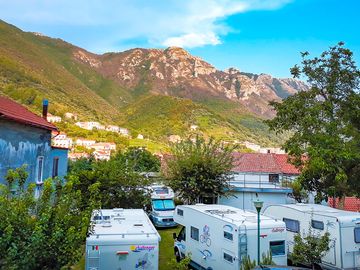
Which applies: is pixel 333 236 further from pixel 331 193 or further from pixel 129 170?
pixel 129 170

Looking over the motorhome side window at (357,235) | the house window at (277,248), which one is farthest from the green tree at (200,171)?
the house window at (277,248)

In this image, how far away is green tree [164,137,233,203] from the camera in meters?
23.7

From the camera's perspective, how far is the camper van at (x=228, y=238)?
1180cm

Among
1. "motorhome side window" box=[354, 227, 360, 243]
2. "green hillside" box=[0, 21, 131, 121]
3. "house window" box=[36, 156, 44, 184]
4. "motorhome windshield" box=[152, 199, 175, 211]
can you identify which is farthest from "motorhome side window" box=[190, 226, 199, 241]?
"green hillside" box=[0, 21, 131, 121]

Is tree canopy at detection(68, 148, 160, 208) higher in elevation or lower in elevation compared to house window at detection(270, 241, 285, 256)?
higher

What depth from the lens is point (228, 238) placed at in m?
12.1

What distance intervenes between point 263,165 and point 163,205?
23.3 meters

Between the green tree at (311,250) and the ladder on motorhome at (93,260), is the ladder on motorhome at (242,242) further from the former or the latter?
the ladder on motorhome at (93,260)

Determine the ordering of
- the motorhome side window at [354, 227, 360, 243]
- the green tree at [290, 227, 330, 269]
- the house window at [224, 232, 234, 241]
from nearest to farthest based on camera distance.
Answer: the house window at [224, 232, 234, 241], the green tree at [290, 227, 330, 269], the motorhome side window at [354, 227, 360, 243]

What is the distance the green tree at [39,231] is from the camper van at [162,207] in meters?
16.1

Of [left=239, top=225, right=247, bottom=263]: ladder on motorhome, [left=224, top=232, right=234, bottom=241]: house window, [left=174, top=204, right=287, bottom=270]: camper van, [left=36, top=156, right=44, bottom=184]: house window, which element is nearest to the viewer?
[left=239, top=225, right=247, bottom=263]: ladder on motorhome

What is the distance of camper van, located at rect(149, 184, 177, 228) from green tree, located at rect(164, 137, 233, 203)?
1.09 m

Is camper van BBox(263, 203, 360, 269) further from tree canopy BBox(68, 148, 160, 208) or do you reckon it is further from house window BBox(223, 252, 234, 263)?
tree canopy BBox(68, 148, 160, 208)

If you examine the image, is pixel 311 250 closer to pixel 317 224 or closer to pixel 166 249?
pixel 317 224
